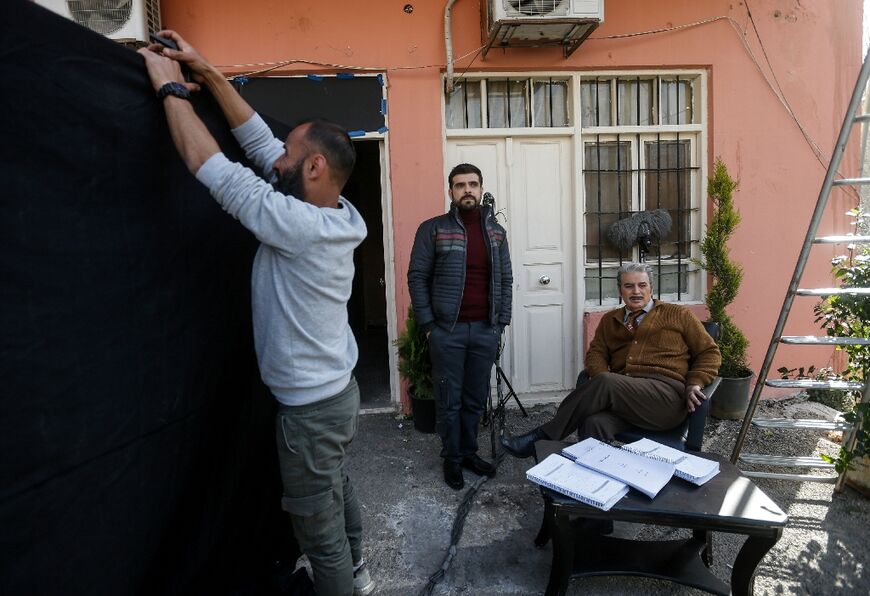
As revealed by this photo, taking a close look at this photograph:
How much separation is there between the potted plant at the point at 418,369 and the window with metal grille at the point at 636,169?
1620 mm

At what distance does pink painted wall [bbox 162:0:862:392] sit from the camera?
4.38 metres

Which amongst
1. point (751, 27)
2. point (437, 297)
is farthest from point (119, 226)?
point (751, 27)

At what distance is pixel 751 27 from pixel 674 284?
7.55 feet

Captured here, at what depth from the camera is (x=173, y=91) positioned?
5.11 ft

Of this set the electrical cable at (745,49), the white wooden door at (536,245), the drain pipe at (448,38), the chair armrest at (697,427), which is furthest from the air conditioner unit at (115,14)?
the chair armrest at (697,427)

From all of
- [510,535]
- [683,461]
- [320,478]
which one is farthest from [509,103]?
[320,478]

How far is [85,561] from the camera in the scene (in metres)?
1.38

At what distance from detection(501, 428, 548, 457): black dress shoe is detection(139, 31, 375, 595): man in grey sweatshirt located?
151 cm

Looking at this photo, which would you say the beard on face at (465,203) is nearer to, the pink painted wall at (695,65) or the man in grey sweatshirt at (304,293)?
the pink painted wall at (695,65)

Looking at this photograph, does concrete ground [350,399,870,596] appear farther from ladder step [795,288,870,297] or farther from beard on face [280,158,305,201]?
beard on face [280,158,305,201]

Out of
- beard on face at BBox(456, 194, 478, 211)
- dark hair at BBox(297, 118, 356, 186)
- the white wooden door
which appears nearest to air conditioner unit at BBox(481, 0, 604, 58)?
→ the white wooden door

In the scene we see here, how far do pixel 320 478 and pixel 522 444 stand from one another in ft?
5.66

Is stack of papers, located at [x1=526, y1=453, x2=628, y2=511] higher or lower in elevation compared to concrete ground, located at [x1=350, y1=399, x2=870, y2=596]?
higher

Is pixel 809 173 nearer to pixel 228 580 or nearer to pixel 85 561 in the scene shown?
pixel 228 580
